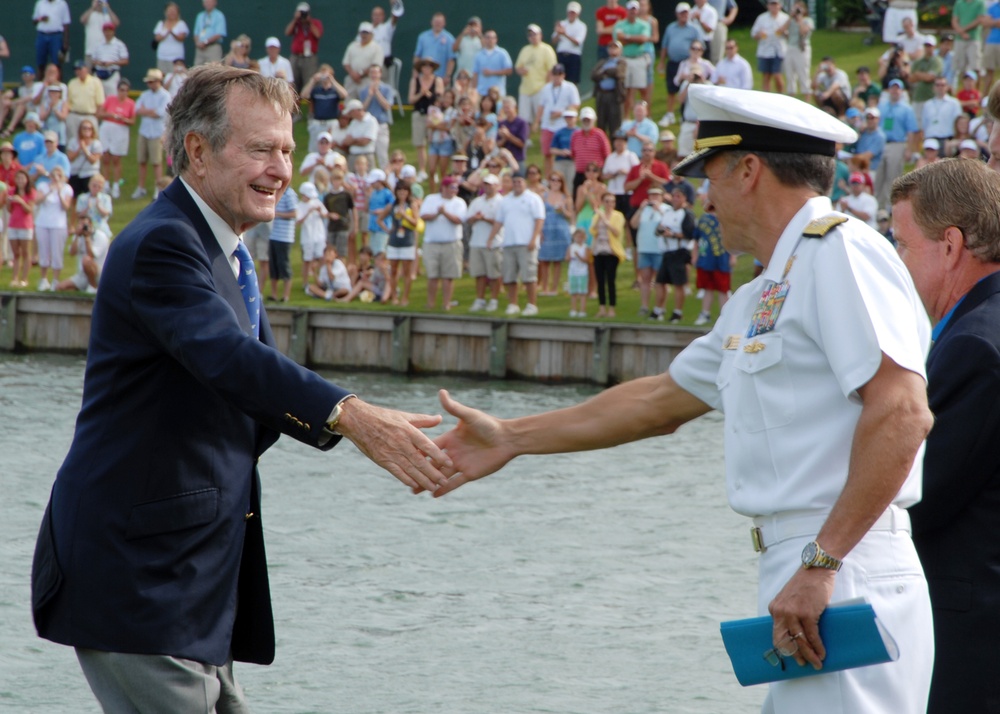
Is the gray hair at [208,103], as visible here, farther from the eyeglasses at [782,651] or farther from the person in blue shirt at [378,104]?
the person in blue shirt at [378,104]

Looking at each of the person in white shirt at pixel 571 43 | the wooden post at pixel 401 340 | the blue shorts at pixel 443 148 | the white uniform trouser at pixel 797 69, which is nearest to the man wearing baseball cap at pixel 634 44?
the person in white shirt at pixel 571 43

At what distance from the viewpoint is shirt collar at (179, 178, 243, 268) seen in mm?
3074

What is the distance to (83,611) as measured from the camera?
2.90 meters

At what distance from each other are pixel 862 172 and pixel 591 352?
13.9 ft

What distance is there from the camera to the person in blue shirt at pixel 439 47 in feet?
83.8

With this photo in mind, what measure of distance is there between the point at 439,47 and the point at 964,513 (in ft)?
76.0

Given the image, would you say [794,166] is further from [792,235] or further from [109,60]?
[109,60]

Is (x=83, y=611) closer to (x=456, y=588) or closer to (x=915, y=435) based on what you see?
(x=915, y=435)

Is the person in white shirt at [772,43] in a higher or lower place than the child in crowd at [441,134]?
higher

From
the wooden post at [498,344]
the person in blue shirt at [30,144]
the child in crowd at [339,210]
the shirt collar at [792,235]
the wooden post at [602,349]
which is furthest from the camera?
the person in blue shirt at [30,144]

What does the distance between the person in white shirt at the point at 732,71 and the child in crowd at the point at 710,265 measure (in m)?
4.20

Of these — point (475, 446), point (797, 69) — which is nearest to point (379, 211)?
point (797, 69)

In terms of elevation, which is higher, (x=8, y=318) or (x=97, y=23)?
(x=97, y=23)

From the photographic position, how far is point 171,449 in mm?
2895
